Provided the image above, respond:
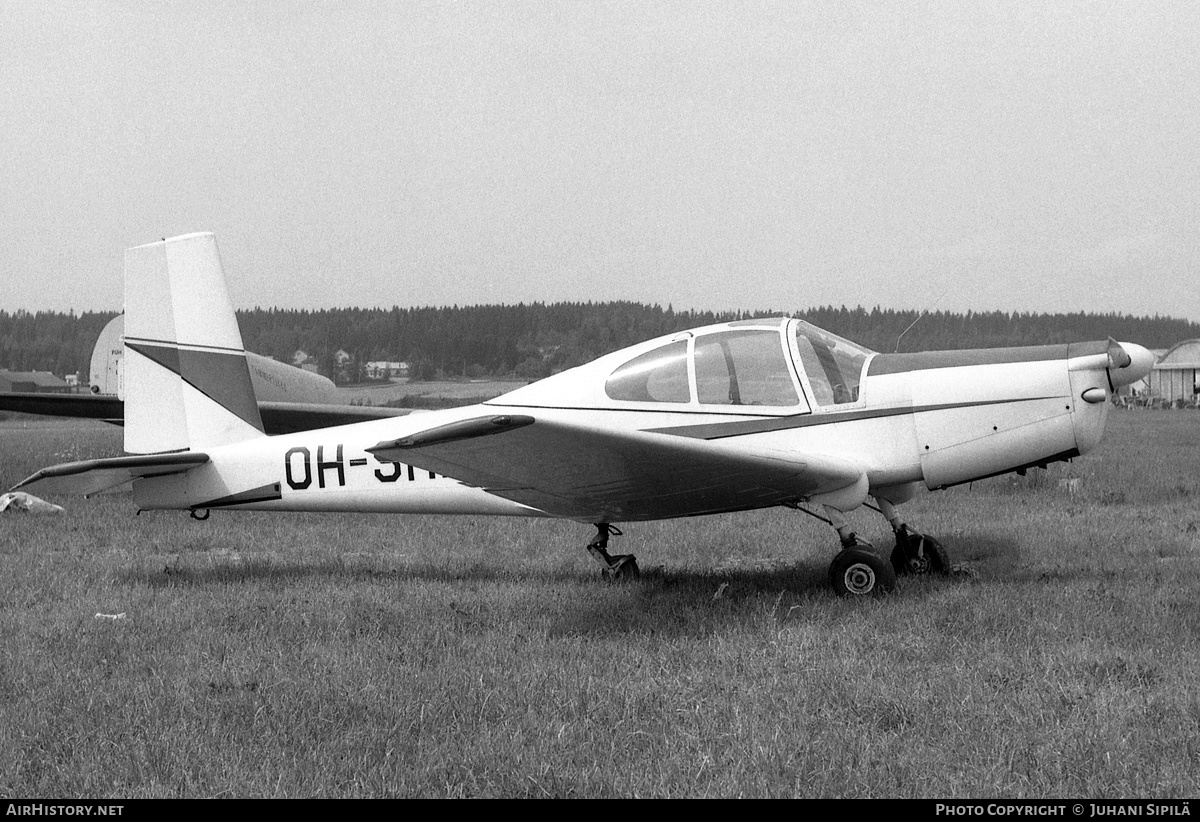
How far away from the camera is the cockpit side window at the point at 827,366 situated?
257 inches

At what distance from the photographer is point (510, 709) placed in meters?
3.95

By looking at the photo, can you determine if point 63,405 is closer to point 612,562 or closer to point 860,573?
point 612,562

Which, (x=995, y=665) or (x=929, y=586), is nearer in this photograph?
(x=995, y=665)

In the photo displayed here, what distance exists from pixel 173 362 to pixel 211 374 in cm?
31

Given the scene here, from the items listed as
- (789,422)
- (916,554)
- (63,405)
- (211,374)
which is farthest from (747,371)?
(63,405)

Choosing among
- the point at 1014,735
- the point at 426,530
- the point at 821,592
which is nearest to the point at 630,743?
the point at 1014,735

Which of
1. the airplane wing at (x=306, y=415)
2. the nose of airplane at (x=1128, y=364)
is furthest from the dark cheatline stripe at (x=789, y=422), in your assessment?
the airplane wing at (x=306, y=415)

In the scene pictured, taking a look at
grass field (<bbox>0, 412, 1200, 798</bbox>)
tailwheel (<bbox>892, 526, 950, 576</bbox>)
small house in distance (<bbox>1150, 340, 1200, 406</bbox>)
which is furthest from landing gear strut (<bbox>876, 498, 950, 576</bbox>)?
small house in distance (<bbox>1150, 340, 1200, 406</bbox>)

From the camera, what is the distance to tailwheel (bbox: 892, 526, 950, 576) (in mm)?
6938

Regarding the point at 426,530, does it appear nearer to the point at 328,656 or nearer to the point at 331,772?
the point at 328,656

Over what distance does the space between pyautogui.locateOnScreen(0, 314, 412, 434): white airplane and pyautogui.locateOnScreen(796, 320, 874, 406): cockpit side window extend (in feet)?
13.6

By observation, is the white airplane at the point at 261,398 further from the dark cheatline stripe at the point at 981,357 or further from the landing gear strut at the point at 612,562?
the dark cheatline stripe at the point at 981,357

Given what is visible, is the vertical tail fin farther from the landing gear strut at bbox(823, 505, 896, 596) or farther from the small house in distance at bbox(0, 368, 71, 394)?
the small house in distance at bbox(0, 368, 71, 394)
